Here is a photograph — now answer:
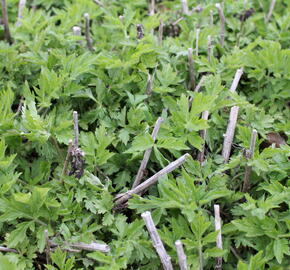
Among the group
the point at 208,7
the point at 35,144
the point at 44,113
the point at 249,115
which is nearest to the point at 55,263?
the point at 35,144

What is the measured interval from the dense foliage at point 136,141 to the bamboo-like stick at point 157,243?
0.07 meters

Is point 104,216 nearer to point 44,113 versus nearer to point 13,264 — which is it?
point 13,264

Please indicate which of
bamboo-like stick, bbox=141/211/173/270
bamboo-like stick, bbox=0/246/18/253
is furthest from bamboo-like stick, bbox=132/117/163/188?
bamboo-like stick, bbox=0/246/18/253

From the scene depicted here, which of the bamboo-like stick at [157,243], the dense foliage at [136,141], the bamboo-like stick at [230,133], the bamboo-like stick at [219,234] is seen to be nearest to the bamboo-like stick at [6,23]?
the dense foliage at [136,141]

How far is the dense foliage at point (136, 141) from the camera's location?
208 cm

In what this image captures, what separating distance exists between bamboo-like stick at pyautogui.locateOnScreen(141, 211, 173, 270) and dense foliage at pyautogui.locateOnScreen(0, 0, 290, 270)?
0.22ft

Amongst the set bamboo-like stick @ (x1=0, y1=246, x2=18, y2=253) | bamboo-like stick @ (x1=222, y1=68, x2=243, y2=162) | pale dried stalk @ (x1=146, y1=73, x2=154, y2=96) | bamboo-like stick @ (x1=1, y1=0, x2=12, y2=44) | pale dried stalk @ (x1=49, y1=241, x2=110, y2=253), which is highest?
bamboo-like stick @ (x1=1, y1=0, x2=12, y2=44)

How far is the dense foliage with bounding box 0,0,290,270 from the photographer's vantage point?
6.82 feet

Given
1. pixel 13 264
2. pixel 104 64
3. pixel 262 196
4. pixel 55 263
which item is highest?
pixel 104 64

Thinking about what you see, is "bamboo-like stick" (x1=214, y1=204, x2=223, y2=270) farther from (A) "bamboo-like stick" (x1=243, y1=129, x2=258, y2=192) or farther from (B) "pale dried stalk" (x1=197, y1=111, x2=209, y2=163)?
(B) "pale dried stalk" (x1=197, y1=111, x2=209, y2=163)

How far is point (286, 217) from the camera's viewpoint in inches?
83.0

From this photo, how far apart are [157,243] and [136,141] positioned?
54 cm

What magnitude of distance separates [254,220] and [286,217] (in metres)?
0.16

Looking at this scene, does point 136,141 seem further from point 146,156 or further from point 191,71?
point 191,71
